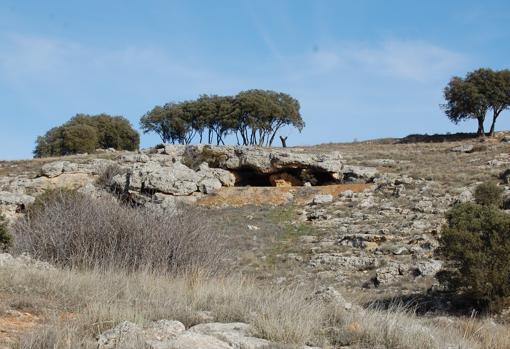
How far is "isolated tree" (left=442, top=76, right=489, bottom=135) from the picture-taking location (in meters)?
53.6

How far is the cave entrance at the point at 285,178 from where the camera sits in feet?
106

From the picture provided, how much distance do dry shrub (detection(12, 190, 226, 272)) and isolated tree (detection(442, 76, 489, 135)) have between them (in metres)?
46.6

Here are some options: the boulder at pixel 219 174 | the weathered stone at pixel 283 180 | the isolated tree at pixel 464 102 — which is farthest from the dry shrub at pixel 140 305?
the isolated tree at pixel 464 102

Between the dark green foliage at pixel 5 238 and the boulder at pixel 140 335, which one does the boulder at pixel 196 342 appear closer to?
the boulder at pixel 140 335

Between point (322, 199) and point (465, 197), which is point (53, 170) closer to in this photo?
point (322, 199)

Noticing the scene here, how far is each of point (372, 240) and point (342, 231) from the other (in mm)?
2362

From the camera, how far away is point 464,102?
54438 mm

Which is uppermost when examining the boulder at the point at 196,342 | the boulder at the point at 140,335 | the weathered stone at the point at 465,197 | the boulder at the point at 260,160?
the boulder at the point at 260,160

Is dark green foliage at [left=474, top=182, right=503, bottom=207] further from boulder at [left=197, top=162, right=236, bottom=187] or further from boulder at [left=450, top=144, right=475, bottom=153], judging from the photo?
boulder at [left=450, top=144, right=475, bottom=153]

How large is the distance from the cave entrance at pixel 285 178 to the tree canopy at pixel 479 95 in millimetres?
27186

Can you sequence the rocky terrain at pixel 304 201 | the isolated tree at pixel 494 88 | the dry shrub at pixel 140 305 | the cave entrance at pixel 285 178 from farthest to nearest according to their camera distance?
the isolated tree at pixel 494 88, the cave entrance at pixel 285 178, the rocky terrain at pixel 304 201, the dry shrub at pixel 140 305

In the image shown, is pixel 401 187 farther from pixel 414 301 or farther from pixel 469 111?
pixel 469 111

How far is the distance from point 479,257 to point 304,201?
16.8 metres

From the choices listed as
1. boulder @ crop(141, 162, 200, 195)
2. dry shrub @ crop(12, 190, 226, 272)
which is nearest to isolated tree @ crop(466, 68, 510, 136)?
boulder @ crop(141, 162, 200, 195)
